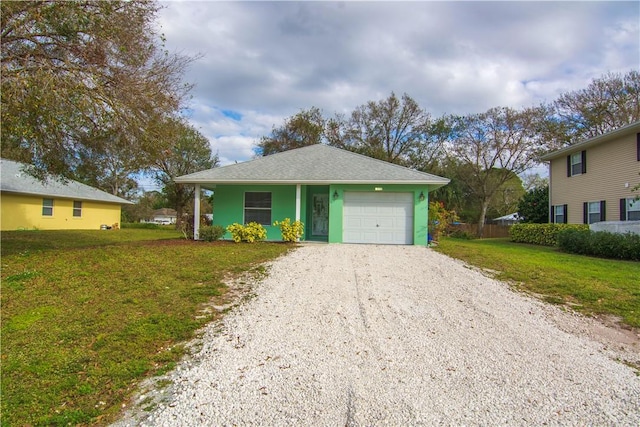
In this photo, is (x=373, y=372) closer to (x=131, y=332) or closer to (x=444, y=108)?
(x=131, y=332)

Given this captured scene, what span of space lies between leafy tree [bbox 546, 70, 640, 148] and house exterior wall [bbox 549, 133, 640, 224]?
812 centimetres

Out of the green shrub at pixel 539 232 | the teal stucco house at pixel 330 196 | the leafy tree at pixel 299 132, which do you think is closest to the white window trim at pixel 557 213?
the green shrub at pixel 539 232

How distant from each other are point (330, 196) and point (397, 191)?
8.03ft

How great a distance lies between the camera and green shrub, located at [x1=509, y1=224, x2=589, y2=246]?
15914 millimetres

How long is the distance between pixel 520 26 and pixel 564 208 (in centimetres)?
1243

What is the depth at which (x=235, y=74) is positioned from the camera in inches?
450

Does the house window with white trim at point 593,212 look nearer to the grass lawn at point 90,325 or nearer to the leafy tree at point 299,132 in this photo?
the grass lawn at point 90,325

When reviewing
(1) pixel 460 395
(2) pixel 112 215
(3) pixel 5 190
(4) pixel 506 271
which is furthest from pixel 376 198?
(2) pixel 112 215

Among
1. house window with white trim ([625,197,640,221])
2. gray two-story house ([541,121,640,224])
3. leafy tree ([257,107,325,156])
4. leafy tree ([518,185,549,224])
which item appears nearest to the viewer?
house window with white trim ([625,197,640,221])

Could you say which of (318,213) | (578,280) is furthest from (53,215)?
(578,280)

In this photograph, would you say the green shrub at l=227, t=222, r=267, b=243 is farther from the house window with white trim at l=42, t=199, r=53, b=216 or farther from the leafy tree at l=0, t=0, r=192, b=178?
the house window with white trim at l=42, t=199, r=53, b=216

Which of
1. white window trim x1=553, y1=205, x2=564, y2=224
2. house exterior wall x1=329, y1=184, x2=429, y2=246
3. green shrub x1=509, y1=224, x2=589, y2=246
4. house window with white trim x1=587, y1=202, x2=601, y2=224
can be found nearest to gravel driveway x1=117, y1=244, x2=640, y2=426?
house exterior wall x1=329, y1=184, x2=429, y2=246

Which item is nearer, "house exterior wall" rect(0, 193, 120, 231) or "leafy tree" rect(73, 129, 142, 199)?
"leafy tree" rect(73, 129, 142, 199)

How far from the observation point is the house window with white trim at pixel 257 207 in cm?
1461
